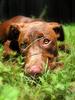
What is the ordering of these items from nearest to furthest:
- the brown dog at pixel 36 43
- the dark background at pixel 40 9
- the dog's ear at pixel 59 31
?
1. the brown dog at pixel 36 43
2. the dog's ear at pixel 59 31
3. the dark background at pixel 40 9

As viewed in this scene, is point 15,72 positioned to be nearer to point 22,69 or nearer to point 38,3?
point 22,69

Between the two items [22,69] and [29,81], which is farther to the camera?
[22,69]

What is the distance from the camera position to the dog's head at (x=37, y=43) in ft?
17.3

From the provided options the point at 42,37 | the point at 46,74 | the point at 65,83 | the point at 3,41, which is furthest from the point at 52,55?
the point at 3,41

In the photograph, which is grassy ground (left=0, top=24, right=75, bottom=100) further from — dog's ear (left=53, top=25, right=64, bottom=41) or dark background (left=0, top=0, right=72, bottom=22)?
dark background (left=0, top=0, right=72, bottom=22)

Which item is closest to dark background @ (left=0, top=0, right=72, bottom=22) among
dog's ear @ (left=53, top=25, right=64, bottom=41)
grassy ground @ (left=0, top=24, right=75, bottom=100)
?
dog's ear @ (left=53, top=25, right=64, bottom=41)

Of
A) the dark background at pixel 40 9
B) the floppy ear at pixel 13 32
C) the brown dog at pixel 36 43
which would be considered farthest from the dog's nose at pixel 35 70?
the dark background at pixel 40 9

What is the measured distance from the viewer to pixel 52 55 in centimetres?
584

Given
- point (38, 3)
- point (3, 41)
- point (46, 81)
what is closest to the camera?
point (46, 81)

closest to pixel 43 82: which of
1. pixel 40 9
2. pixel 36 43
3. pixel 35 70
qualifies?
pixel 35 70

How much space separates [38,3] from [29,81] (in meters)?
8.75

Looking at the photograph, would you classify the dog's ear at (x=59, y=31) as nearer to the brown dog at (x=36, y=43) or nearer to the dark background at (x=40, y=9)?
the brown dog at (x=36, y=43)

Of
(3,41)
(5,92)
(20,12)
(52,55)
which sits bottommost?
(20,12)

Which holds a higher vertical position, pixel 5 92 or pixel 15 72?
pixel 5 92
